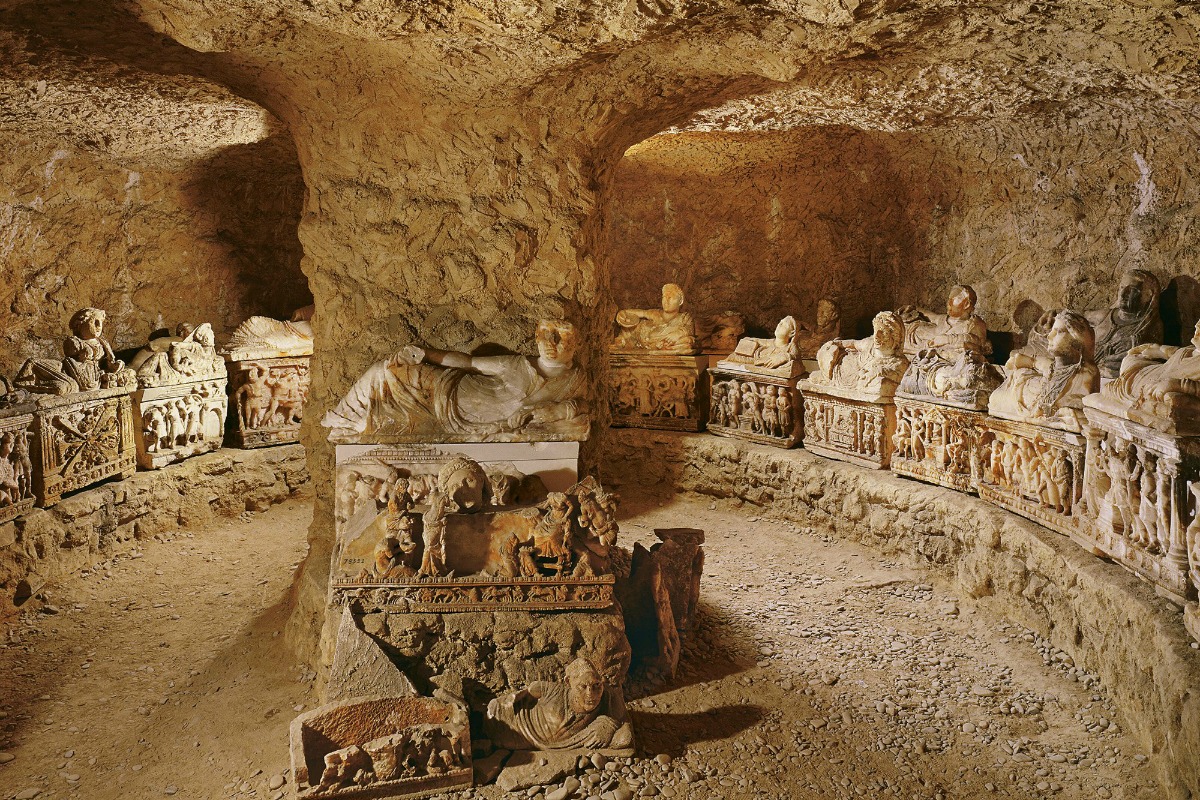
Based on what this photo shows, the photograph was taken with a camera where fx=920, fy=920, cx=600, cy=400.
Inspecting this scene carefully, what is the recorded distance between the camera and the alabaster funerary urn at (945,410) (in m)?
6.07

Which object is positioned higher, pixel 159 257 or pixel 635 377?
pixel 159 257

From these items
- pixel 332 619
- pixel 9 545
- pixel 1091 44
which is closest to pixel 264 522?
pixel 9 545

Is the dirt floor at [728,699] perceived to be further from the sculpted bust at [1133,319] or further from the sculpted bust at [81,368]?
the sculpted bust at [1133,319]

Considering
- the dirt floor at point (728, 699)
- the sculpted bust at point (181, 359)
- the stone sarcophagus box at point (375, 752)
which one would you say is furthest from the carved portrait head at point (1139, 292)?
the sculpted bust at point (181, 359)

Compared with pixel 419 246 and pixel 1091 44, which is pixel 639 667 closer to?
pixel 419 246

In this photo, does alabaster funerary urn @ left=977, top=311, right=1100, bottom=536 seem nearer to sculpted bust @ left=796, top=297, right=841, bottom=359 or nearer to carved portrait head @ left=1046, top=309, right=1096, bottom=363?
carved portrait head @ left=1046, top=309, right=1096, bottom=363

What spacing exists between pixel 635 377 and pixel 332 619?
4.63 m

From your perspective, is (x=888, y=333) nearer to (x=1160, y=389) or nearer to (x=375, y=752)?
(x=1160, y=389)

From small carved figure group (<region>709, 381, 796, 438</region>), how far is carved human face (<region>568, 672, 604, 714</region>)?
416cm

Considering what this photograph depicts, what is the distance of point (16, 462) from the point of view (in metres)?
6.05

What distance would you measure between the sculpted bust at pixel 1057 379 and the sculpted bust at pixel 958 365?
333 millimetres

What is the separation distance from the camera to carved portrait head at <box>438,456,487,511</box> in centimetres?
450

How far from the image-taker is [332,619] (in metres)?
4.63

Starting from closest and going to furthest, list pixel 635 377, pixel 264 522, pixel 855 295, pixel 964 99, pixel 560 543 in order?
pixel 560 543 → pixel 964 99 → pixel 264 522 → pixel 635 377 → pixel 855 295
